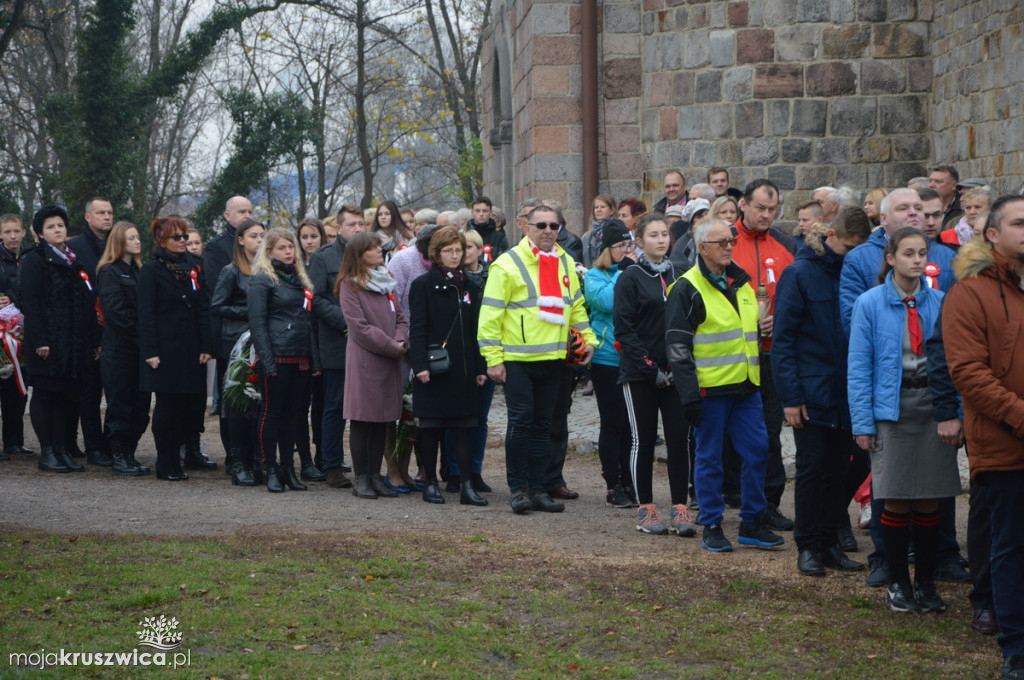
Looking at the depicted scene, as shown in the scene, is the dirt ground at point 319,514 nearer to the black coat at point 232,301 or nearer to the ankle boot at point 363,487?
the ankle boot at point 363,487

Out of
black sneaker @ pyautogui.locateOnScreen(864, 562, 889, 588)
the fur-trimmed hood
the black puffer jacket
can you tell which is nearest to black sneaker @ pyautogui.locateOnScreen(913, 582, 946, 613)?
black sneaker @ pyautogui.locateOnScreen(864, 562, 889, 588)

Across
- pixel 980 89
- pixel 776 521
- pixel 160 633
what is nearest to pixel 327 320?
pixel 776 521

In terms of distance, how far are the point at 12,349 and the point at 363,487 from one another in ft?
Result: 11.8

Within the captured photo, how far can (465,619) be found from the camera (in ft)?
17.2

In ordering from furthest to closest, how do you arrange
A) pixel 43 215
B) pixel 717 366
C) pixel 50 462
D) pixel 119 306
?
pixel 43 215, pixel 50 462, pixel 119 306, pixel 717 366

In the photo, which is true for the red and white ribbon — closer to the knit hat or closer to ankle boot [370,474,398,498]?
ankle boot [370,474,398,498]

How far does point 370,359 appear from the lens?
8414 mm

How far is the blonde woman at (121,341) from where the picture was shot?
9.27 meters

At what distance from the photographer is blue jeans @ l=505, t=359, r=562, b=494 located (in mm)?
7703

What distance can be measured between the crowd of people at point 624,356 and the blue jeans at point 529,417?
0.02 meters

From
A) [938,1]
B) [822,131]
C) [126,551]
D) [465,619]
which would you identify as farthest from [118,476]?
[938,1]

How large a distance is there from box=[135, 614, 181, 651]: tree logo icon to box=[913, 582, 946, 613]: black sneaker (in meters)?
3.16

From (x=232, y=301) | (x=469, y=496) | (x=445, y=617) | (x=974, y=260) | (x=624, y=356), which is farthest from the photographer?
(x=232, y=301)

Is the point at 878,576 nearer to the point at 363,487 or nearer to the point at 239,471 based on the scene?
the point at 363,487
